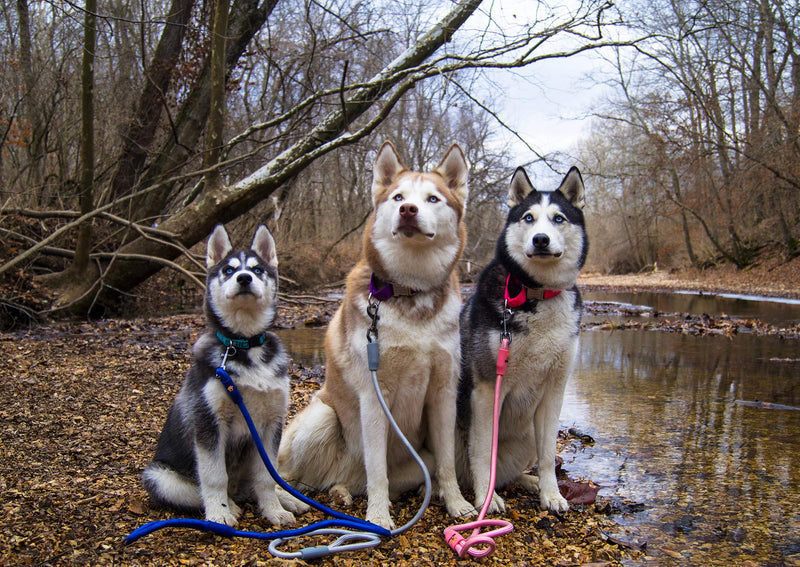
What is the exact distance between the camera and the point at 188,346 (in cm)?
879

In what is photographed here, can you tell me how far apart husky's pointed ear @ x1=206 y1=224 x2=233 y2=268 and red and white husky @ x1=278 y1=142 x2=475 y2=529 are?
0.91m

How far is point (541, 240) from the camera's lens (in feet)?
11.5

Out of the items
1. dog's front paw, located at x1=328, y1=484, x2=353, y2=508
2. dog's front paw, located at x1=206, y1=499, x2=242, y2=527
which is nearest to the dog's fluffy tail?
dog's front paw, located at x1=206, y1=499, x2=242, y2=527

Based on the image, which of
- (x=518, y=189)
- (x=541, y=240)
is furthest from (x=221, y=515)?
(x=518, y=189)

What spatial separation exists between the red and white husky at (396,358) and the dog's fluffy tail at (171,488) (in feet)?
2.19

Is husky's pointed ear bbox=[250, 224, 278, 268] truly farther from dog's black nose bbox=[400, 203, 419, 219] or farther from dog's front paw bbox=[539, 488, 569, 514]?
dog's front paw bbox=[539, 488, 569, 514]

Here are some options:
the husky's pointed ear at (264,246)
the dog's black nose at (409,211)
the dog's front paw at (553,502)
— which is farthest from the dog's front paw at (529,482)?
the husky's pointed ear at (264,246)

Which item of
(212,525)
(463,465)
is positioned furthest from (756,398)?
(212,525)

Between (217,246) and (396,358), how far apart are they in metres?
1.52

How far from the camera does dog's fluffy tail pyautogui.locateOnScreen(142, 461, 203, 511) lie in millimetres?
3238

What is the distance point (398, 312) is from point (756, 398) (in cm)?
455

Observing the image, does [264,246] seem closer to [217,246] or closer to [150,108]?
[217,246]

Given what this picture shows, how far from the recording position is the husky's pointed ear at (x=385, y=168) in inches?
145

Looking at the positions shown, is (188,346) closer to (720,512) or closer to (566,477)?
(566,477)
